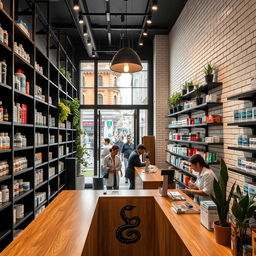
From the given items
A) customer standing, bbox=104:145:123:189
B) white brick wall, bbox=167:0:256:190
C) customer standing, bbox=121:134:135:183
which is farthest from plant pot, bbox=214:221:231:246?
customer standing, bbox=121:134:135:183

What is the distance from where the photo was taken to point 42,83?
5062 millimetres

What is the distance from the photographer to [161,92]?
8188mm

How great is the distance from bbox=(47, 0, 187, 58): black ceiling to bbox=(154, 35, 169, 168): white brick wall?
1.55 ft

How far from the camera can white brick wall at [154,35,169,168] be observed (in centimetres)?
802

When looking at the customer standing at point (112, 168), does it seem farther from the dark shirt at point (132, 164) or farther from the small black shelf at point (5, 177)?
the small black shelf at point (5, 177)

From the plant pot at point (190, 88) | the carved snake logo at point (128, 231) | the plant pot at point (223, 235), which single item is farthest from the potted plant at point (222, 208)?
the plant pot at point (190, 88)

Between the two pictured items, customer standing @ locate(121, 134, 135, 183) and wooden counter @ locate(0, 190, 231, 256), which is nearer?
wooden counter @ locate(0, 190, 231, 256)

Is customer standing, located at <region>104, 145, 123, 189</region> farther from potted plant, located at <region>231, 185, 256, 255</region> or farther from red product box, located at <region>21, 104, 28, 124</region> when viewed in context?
potted plant, located at <region>231, 185, 256, 255</region>

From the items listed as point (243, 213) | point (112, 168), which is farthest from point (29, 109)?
point (243, 213)

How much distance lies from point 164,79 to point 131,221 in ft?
19.2

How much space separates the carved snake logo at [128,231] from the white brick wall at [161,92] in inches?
191

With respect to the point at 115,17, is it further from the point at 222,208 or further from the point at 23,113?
the point at 222,208

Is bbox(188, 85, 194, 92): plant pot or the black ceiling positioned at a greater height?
the black ceiling

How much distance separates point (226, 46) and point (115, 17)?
400 cm
